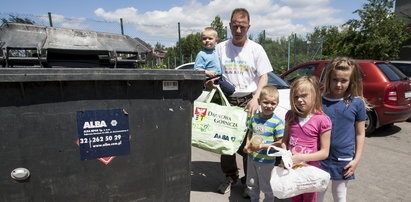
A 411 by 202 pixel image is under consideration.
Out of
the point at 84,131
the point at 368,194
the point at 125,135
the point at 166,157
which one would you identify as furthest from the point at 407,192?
the point at 84,131

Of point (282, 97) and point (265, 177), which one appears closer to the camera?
point (265, 177)

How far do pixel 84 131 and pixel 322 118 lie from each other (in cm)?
165

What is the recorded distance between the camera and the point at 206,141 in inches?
97.0

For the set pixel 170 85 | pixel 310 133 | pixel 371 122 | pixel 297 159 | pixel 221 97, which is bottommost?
pixel 371 122

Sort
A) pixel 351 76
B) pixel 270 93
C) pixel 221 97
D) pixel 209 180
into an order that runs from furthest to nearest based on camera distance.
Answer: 1. pixel 209 180
2. pixel 221 97
3. pixel 270 93
4. pixel 351 76

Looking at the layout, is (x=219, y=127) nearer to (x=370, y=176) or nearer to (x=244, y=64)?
(x=244, y=64)

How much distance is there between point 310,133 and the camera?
185 centimetres

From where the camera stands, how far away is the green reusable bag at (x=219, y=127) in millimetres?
2385

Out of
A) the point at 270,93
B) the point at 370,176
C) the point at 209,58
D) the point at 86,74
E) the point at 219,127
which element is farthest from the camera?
the point at 370,176

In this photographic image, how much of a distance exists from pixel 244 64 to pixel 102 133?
160 centimetres

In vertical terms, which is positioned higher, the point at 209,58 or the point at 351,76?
the point at 209,58

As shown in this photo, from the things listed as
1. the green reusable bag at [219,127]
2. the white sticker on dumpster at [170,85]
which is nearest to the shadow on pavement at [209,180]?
the green reusable bag at [219,127]

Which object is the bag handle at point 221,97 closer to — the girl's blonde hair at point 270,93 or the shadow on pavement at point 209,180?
the girl's blonde hair at point 270,93

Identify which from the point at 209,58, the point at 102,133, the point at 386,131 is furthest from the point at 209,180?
the point at 386,131
